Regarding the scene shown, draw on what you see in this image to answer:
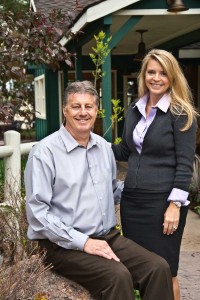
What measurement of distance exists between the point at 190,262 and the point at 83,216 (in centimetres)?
231

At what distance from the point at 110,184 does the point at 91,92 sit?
1.83 feet

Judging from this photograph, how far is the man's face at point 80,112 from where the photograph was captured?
285 centimetres

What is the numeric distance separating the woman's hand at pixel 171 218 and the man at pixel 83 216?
23 cm

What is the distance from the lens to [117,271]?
253 cm

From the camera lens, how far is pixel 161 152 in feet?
9.71

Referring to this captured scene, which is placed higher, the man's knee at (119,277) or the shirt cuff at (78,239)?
the shirt cuff at (78,239)

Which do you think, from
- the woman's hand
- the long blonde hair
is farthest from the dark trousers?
the long blonde hair

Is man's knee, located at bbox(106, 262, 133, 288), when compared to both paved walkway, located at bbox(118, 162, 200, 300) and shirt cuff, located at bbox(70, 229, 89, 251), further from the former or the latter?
paved walkway, located at bbox(118, 162, 200, 300)

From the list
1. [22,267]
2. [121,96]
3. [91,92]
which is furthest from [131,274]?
[121,96]

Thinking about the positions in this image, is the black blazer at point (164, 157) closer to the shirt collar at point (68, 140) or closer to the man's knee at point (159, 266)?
the shirt collar at point (68, 140)

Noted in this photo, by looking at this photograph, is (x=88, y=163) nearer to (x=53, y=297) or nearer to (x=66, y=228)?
(x=66, y=228)

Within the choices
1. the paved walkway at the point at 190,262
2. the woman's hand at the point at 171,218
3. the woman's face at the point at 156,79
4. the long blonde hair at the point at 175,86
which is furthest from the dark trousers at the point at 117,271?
the paved walkway at the point at 190,262

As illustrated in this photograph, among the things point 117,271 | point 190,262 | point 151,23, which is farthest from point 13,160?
point 151,23

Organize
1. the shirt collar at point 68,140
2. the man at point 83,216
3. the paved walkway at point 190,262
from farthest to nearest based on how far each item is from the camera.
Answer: the paved walkway at point 190,262, the shirt collar at point 68,140, the man at point 83,216
